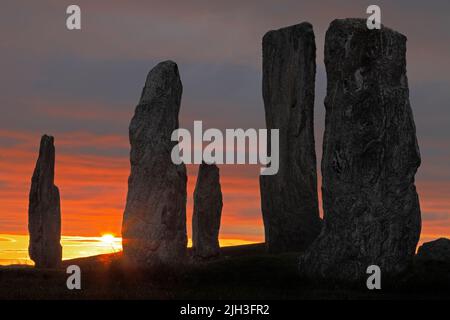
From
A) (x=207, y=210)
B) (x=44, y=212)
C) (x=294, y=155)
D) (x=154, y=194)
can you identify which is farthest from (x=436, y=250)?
(x=44, y=212)

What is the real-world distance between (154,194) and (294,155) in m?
8.49

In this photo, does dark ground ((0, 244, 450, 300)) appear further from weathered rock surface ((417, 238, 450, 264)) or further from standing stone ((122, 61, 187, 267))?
weathered rock surface ((417, 238, 450, 264))

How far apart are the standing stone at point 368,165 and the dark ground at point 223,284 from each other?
701 mm

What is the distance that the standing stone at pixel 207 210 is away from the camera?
33.5m

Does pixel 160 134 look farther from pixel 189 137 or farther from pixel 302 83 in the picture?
pixel 302 83

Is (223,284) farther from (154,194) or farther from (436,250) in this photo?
(436,250)

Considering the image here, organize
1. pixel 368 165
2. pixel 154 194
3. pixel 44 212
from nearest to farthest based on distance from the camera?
pixel 368 165, pixel 154 194, pixel 44 212

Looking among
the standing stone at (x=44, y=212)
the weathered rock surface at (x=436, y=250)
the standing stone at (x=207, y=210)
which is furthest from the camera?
the standing stone at (x=207, y=210)

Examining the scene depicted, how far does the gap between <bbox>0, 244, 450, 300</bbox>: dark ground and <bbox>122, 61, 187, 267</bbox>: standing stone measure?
2.34ft

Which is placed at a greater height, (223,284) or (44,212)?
(44,212)

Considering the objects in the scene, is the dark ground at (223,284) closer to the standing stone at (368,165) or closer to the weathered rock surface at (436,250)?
the standing stone at (368,165)

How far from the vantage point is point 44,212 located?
106 ft

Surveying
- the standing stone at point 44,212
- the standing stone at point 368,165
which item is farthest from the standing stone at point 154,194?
the standing stone at point 44,212

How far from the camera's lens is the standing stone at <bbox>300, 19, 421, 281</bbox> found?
21.5m
